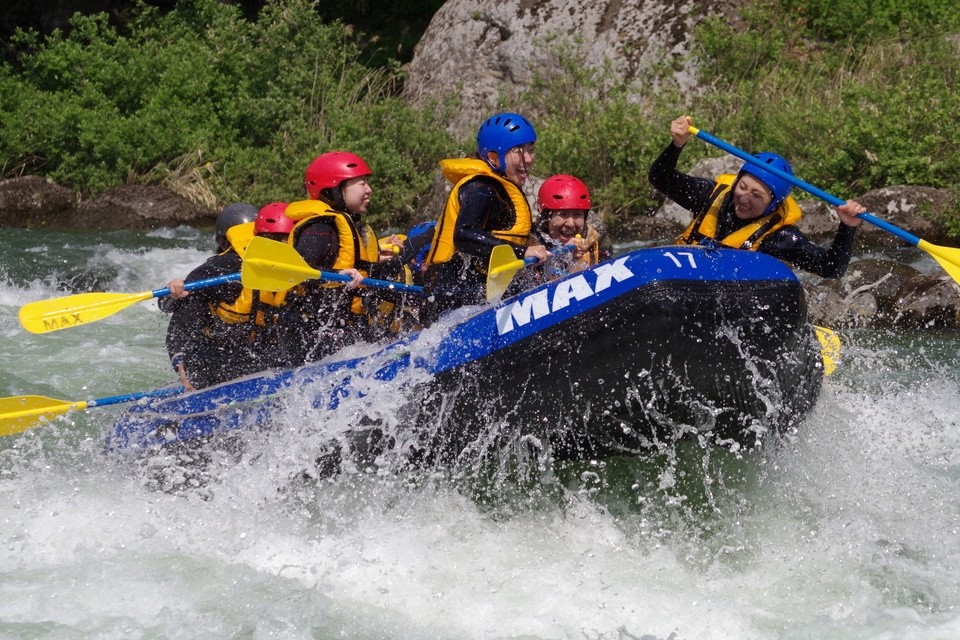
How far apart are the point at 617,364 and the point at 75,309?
2.60m

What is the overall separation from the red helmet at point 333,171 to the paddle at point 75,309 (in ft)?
1.92

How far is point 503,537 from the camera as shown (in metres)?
4.54

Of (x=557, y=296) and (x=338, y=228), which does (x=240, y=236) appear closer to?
(x=338, y=228)

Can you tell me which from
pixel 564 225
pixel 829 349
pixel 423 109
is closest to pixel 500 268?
pixel 564 225

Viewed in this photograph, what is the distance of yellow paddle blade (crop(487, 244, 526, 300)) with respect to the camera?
4328 mm

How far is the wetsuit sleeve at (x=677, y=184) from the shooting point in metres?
5.17

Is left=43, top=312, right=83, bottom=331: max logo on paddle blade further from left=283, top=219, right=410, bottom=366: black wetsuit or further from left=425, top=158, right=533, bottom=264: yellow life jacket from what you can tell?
left=425, top=158, right=533, bottom=264: yellow life jacket

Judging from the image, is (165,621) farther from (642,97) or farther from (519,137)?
(642,97)

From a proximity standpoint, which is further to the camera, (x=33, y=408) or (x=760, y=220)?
(x=33, y=408)

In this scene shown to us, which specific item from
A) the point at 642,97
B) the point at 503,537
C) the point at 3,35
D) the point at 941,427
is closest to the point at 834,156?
the point at 642,97

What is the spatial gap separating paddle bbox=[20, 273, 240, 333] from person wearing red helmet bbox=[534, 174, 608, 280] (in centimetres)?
151

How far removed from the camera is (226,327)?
521 centimetres

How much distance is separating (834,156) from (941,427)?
5.39 metres

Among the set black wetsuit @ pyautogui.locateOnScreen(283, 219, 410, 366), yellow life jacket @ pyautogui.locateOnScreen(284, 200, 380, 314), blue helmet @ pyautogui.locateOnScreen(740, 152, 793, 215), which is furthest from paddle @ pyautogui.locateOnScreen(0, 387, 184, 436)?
blue helmet @ pyautogui.locateOnScreen(740, 152, 793, 215)
